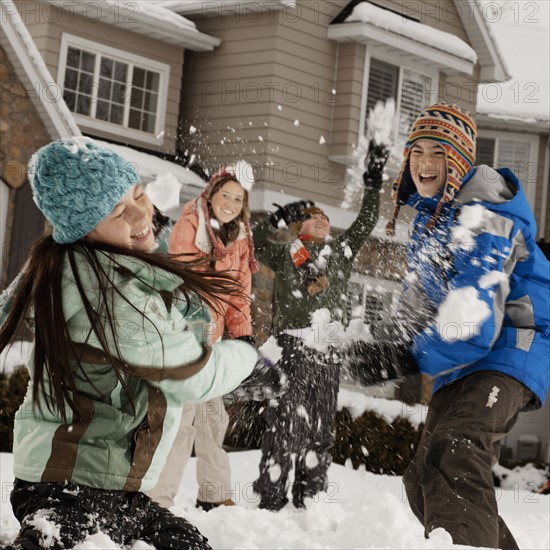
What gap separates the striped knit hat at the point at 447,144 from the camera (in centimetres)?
437

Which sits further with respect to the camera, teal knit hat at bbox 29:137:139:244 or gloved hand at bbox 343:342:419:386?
gloved hand at bbox 343:342:419:386

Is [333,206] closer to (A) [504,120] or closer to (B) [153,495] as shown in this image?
(A) [504,120]

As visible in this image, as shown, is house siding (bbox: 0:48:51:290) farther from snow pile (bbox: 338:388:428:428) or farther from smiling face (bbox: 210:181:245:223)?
smiling face (bbox: 210:181:245:223)

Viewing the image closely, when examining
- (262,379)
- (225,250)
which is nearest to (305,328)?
(225,250)

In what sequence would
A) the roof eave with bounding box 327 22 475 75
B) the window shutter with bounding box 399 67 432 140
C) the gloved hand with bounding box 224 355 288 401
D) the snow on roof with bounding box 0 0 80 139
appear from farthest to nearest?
the window shutter with bounding box 399 67 432 140 < the roof eave with bounding box 327 22 475 75 < the snow on roof with bounding box 0 0 80 139 < the gloved hand with bounding box 224 355 288 401

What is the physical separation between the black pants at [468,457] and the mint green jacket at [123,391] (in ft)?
4.90

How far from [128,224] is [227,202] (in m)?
3.17

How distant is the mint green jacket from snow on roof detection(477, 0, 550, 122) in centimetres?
1536

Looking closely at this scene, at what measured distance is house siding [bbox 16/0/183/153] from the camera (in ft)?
41.6

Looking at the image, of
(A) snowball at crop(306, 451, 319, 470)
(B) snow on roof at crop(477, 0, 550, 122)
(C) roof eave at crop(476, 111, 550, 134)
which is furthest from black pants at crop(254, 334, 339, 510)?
(C) roof eave at crop(476, 111, 550, 134)

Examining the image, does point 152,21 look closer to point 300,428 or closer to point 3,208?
point 3,208

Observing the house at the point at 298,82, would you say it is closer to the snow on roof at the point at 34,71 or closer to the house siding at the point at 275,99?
the house siding at the point at 275,99

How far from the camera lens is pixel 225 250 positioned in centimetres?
607

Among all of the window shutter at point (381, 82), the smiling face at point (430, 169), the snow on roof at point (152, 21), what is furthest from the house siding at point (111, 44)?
the smiling face at point (430, 169)
